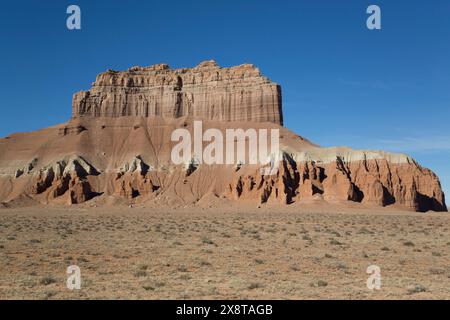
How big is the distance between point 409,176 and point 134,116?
65.0 m

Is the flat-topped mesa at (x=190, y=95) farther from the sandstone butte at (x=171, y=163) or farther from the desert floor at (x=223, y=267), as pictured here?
the desert floor at (x=223, y=267)

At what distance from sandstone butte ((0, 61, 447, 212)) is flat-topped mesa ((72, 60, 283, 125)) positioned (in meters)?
0.26

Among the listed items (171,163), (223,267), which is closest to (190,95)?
(171,163)

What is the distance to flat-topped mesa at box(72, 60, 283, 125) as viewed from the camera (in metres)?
116

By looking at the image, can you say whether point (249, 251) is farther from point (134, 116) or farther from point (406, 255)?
point (134, 116)

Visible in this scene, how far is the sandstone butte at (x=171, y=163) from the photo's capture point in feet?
277

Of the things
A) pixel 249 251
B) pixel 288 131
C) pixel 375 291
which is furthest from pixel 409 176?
pixel 375 291

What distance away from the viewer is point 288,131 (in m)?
106

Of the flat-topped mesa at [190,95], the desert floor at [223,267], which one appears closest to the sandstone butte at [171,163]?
the flat-topped mesa at [190,95]

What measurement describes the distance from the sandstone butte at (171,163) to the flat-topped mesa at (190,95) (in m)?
0.26

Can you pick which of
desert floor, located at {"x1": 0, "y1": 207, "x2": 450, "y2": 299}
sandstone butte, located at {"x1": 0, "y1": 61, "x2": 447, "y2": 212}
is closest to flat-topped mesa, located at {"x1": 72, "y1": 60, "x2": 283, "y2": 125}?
sandstone butte, located at {"x1": 0, "y1": 61, "x2": 447, "y2": 212}

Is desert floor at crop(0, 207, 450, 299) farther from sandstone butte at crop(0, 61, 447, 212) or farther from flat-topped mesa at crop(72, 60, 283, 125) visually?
flat-topped mesa at crop(72, 60, 283, 125)

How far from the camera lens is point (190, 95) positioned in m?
121
